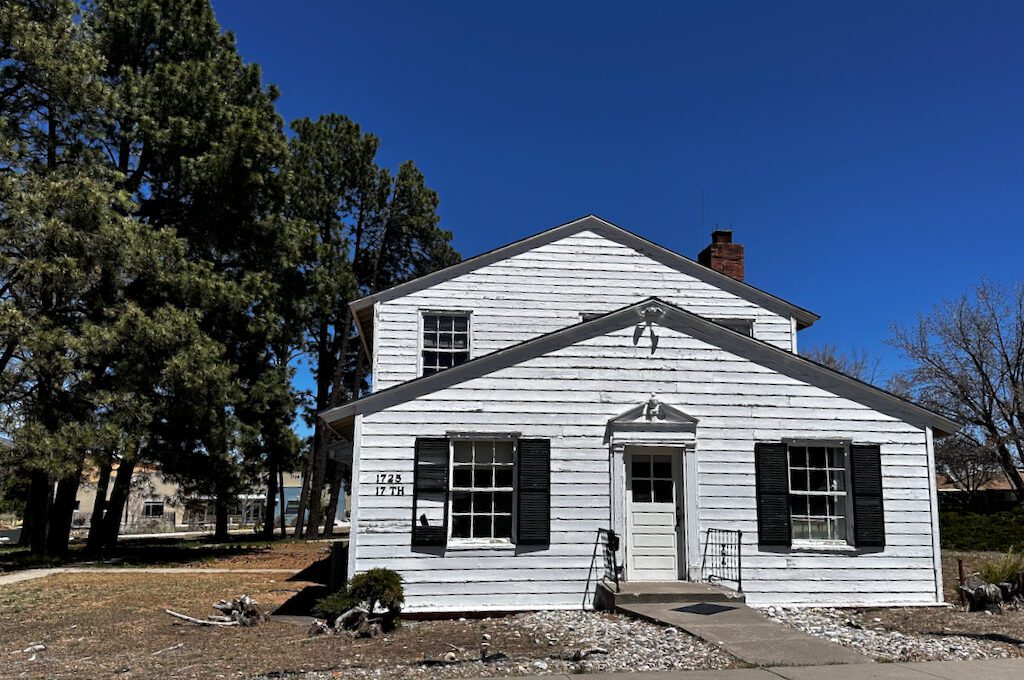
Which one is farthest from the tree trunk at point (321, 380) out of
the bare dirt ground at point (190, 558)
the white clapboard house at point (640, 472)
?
the white clapboard house at point (640, 472)

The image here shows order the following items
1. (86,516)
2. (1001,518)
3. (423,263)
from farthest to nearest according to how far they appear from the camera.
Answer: (86,516), (423,263), (1001,518)

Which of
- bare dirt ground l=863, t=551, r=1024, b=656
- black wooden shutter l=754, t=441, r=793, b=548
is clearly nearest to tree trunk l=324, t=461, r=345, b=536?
black wooden shutter l=754, t=441, r=793, b=548

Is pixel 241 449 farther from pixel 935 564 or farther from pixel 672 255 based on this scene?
pixel 935 564

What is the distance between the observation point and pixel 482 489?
38.0ft

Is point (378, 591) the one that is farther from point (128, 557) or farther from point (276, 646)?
point (128, 557)

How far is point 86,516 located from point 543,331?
52831mm

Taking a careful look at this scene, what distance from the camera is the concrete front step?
1077 centimetres

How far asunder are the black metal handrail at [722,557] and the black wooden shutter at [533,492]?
2.38 metres

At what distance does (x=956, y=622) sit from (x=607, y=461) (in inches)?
199

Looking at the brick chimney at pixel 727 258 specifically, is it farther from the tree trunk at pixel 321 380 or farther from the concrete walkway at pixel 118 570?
the tree trunk at pixel 321 380

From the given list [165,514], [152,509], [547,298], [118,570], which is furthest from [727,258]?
[152,509]

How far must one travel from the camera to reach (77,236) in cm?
1928

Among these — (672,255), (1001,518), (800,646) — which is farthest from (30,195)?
(1001,518)

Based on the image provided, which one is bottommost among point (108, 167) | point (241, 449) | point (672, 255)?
point (241, 449)
